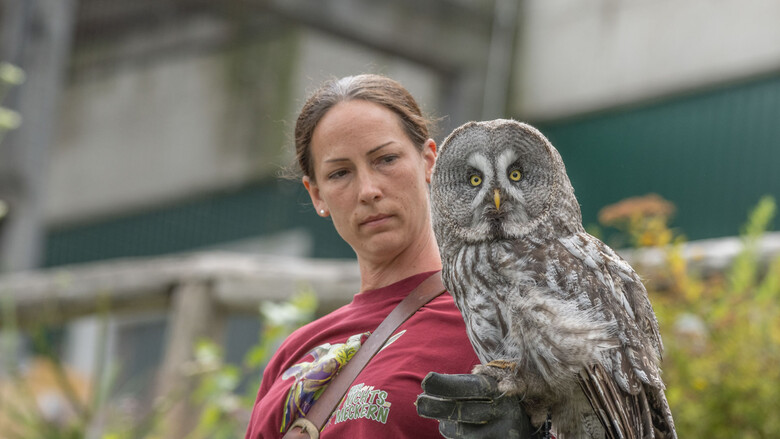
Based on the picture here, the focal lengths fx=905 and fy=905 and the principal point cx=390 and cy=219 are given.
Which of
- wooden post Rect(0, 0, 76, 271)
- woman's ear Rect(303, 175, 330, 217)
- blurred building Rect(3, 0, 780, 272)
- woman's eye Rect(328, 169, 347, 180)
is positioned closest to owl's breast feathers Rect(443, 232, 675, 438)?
woman's eye Rect(328, 169, 347, 180)

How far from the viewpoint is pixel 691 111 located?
5902mm

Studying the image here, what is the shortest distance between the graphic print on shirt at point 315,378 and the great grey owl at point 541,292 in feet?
0.87

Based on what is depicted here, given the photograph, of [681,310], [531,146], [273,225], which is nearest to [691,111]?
[681,310]

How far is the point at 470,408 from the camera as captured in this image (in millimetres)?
1570

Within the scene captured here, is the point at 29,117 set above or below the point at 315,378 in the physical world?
above

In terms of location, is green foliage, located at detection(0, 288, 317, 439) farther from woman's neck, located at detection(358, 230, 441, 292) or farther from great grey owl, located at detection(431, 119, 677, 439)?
great grey owl, located at detection(431, 119, 677, 439)

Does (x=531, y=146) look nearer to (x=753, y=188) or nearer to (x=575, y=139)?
(x=753, y=188)

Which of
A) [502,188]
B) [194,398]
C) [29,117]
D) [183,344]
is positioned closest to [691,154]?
[183,344]

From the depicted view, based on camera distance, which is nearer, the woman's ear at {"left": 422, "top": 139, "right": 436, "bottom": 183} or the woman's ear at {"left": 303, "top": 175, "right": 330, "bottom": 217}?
the woman's ear at {"left": 422, "top": 139, "right": 436, "bottom": 183}

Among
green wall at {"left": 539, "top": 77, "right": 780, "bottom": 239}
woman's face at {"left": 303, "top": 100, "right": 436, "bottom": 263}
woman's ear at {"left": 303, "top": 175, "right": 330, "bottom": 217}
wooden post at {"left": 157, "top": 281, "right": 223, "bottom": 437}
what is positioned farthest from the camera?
green wall at {"left": 539, "top": 77, "right": 780, "bottom": 239}

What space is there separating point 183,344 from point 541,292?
2.81 meters

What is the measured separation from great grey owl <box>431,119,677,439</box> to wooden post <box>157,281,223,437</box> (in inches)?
95.6

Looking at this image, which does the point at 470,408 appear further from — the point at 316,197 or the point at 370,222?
the point at 316,197

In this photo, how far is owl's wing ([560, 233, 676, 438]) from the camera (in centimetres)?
152
